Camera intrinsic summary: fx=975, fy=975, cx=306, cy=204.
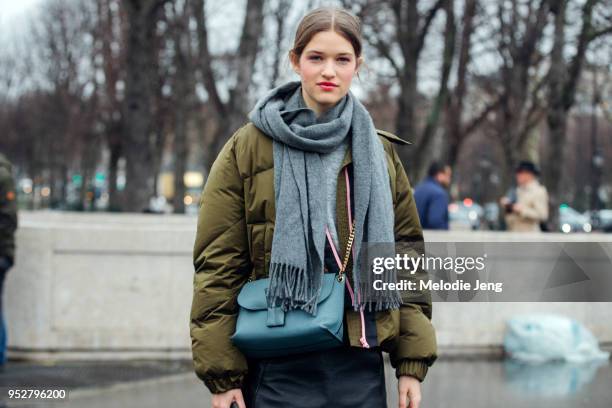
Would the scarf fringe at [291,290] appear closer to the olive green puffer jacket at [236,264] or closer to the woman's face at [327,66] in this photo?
the olive green puffer jacket at [236,264]

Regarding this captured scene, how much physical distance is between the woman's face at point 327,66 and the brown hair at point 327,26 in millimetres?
15

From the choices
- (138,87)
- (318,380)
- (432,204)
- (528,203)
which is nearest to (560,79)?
(528,203)

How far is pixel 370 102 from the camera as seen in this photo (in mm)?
36781

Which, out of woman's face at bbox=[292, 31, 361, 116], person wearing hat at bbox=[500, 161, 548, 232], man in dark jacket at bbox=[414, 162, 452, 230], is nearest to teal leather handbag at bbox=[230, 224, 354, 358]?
woman's face at bbox=[292, 31, 361, 116]

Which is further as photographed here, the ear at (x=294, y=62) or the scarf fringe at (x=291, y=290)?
the ear at (x=294, y=62)

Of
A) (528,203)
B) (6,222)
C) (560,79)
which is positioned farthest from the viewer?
(560,79)

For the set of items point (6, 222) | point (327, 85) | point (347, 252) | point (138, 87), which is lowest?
point (6, 222)

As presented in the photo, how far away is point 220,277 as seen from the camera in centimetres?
286

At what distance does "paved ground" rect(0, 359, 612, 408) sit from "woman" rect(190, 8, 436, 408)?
12.6 ft

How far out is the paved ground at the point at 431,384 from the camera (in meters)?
7.15

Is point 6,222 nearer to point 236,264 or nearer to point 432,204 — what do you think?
point 432,204

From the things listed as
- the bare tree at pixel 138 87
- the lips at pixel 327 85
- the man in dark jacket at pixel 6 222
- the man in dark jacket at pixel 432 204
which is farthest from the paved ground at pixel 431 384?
the bare tree at pixel 138 87

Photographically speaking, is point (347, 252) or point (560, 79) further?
point (560, 79)

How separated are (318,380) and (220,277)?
414 mm
